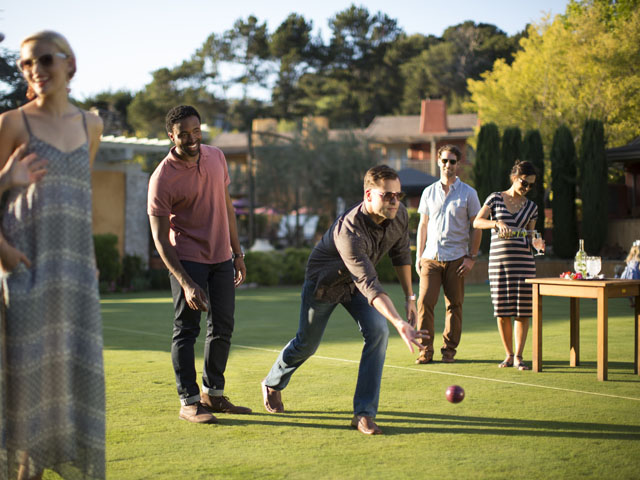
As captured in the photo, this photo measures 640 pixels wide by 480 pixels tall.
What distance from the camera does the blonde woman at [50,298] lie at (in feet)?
12.0

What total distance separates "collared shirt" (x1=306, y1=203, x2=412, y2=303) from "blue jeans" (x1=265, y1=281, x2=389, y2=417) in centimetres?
11

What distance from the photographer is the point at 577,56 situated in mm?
31938

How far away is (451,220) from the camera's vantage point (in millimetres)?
8773

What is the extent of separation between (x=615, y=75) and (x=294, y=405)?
29284mm

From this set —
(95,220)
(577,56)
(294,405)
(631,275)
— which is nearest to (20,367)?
(294,405)

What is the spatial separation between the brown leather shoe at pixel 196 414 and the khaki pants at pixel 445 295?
11.6 ft

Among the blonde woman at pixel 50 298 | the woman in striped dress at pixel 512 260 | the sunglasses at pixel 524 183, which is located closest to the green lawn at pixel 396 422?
the woman in striped dress at pixel 512 260

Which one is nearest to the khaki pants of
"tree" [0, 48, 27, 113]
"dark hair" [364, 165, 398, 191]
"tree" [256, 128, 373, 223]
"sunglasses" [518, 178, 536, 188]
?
"sunglasses" [518, 178, 536, 188]

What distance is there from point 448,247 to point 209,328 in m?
3.50

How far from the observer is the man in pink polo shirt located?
19.0 feet

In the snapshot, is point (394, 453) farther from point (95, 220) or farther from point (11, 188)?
point (95, 220)

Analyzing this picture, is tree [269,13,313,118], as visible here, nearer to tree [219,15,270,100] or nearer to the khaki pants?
tree [219,15,270,100]

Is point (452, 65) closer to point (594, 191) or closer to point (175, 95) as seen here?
point (175, 95)

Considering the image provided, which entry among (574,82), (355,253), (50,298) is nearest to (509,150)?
(574,82)
